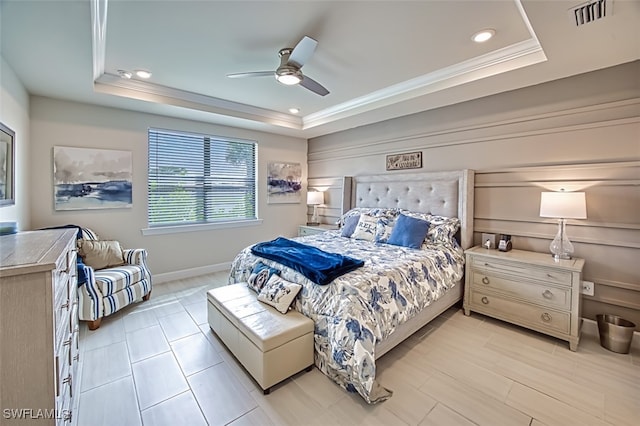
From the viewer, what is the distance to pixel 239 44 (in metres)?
2.44

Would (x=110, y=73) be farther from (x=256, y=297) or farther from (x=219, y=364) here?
(x=219, y=364)

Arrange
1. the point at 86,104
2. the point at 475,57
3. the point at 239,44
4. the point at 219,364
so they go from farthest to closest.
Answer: the point at 86,104 < the point at 475,57 < the point at 239,44 < the point at 219,364

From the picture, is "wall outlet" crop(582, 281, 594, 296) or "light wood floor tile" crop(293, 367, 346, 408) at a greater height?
"wall outlet" crop(582, 281, 594, 296)

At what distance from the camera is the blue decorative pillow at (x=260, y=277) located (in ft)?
8.30

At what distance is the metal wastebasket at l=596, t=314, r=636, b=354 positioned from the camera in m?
2.29

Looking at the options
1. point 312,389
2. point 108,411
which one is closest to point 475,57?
point 312,389

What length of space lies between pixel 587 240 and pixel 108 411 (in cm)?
411

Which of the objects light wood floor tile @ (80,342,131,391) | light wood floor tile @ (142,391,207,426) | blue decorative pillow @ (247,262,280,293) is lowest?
light wood floor tile @ (142,391,207,426)

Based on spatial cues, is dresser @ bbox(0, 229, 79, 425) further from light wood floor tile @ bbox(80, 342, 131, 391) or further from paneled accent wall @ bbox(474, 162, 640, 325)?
paneled accent wall @ bbox(474, 162, 640, 325)

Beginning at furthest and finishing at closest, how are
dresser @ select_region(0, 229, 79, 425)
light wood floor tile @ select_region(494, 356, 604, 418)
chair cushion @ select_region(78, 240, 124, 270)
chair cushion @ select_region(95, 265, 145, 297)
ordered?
chair cushion @ select_region(78, 240, 124, 270) < chair cushion @ select_region(95, 265, 145, 297) < light wood floor tile @ select_region(494, 356, 604, 418) < dresser @ select_region(0, 229, 79, 425)

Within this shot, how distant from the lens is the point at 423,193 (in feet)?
12.4

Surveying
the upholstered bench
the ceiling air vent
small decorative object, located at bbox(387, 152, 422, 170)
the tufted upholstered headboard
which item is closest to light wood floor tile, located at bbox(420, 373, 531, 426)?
the upholstered bench

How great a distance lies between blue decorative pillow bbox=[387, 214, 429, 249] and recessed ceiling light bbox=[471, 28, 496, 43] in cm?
183

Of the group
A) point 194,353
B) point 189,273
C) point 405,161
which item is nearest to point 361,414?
point 194,353
